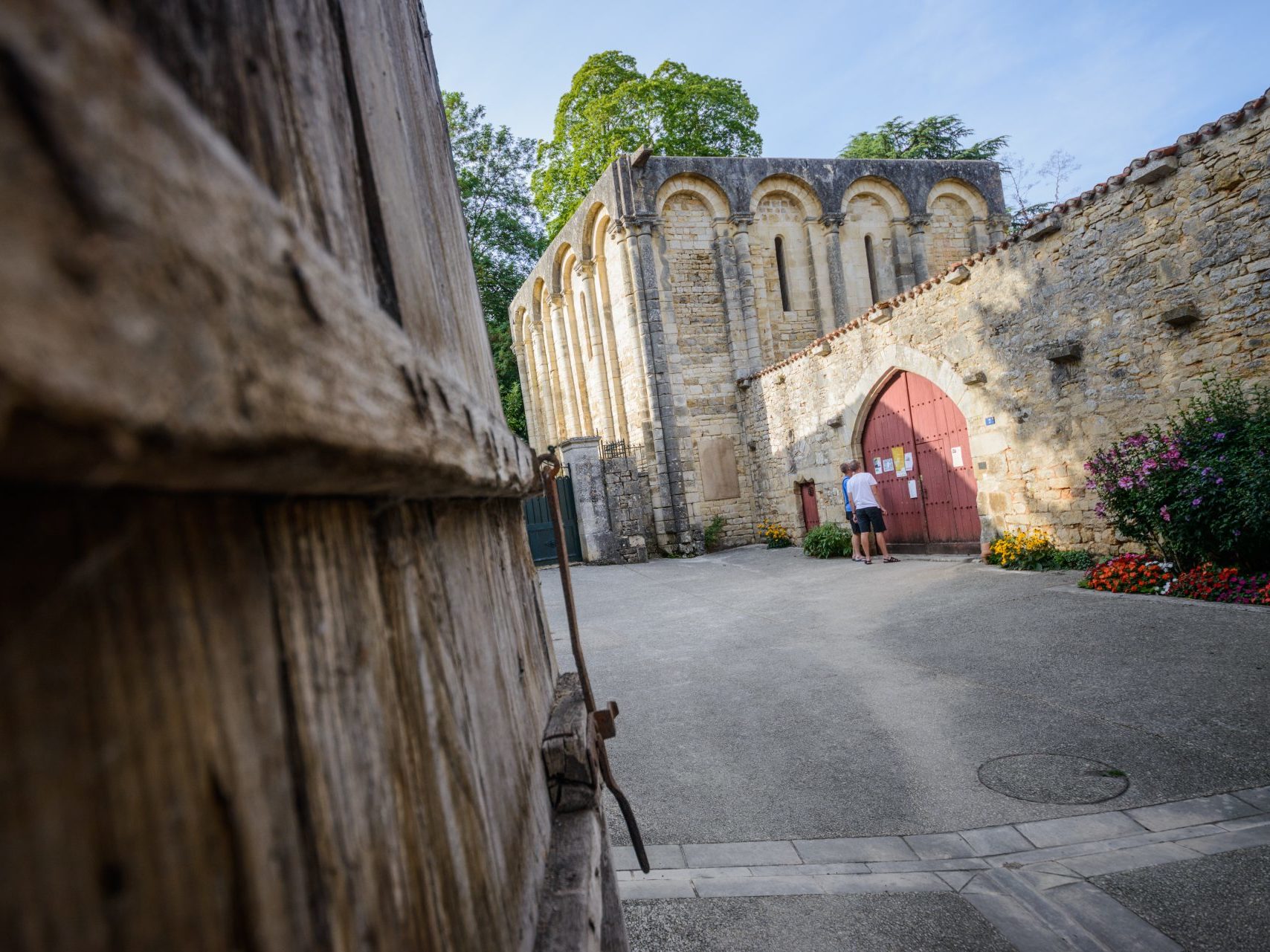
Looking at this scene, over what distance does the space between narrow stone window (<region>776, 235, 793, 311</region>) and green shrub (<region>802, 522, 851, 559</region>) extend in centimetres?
708

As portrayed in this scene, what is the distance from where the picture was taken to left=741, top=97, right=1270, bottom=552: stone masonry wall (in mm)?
6488

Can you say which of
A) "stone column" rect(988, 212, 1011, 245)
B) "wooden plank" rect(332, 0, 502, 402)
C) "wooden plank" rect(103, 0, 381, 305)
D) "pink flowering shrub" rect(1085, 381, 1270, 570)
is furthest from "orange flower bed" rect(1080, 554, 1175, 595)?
"stone column" rect(988, 212, 1011, 245)

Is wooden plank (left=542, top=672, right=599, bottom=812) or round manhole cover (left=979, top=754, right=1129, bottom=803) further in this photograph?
round manhole cover (left=979, top=754, right=1129, bottom=803)

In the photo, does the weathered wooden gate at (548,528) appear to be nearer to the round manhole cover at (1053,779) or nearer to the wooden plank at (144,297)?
the round manhole cover at (1053,779)

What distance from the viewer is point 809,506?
1491 cm

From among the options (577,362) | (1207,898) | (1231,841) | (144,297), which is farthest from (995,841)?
(577,362)

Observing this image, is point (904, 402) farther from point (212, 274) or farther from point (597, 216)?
point (212, 274)

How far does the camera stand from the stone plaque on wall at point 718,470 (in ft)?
55.3

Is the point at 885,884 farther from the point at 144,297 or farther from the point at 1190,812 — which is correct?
the point at 144,297

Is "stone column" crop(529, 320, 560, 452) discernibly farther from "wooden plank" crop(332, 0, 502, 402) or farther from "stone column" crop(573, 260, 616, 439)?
"wooden plank" crop(332, 0, 502, 402)

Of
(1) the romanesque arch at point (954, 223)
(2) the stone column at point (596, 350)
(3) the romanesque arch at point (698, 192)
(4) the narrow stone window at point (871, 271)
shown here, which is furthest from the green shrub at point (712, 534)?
(1) the romanesque arch at point (954, 223)

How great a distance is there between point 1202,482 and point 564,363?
18.2 m

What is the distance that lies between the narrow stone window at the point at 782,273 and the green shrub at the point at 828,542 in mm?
7076

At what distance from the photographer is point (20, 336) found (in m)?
0.22
